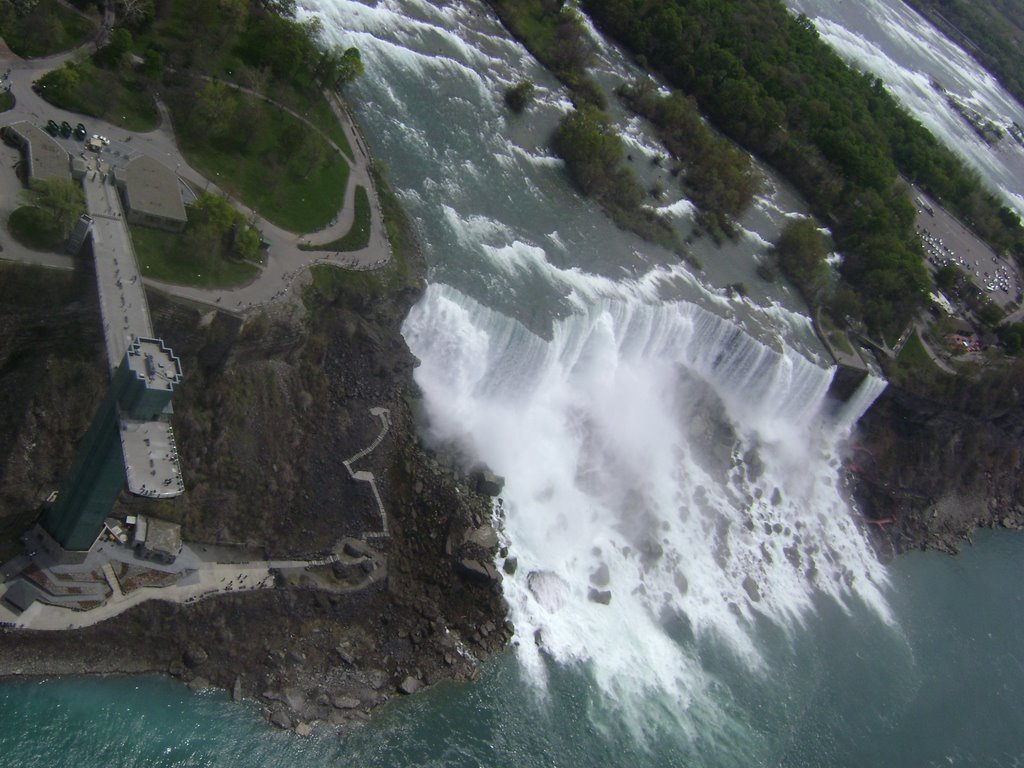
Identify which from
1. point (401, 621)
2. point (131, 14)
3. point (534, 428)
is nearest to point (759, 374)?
point (534, 428)

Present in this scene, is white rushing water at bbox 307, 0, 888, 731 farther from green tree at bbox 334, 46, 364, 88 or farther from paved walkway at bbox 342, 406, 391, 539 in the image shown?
paved walkway at bbox 342, 406, 391, 539

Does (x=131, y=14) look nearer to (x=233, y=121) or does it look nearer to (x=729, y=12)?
(x=233, y=121)

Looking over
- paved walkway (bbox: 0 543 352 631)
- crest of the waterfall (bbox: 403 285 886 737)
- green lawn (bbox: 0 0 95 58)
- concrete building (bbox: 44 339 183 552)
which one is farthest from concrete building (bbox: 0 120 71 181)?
crest of the waterfall (bbox: 403 285 886 737)

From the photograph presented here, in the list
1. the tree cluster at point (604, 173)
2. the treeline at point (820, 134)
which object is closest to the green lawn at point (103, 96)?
the tree cluster at point (604, 173)

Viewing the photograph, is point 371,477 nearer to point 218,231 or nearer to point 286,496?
point 286,496

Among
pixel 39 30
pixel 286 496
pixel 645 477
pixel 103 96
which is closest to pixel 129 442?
pixel 286 496

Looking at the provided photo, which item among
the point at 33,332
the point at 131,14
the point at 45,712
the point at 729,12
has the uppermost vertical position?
the point at 729,12
